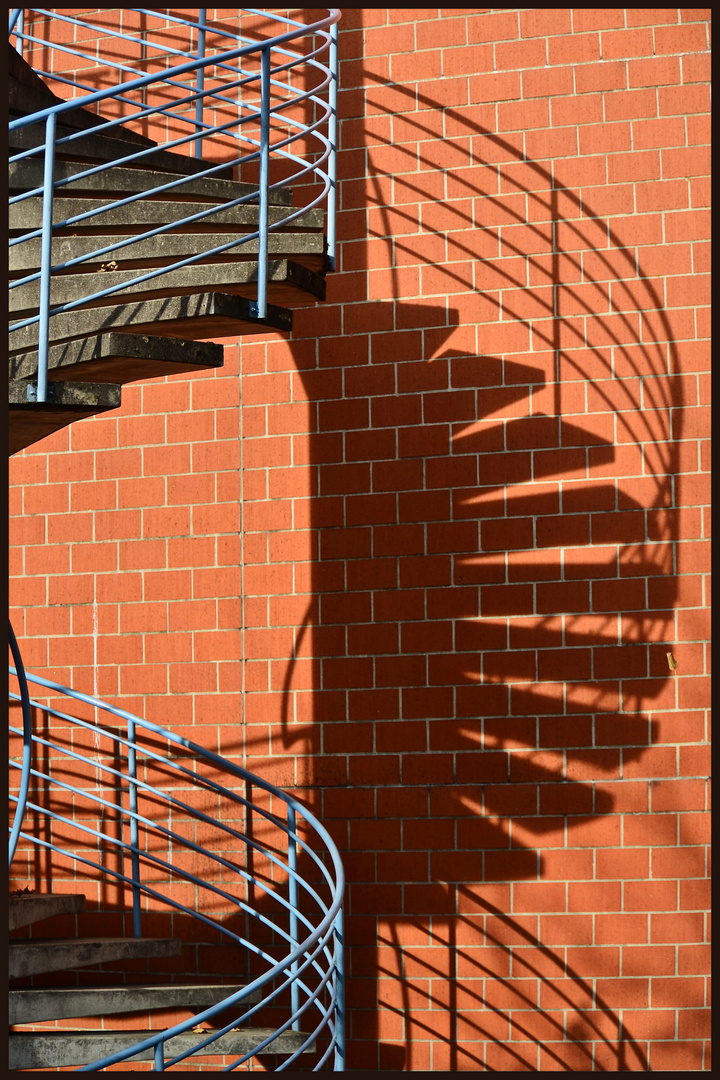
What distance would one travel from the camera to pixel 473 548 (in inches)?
207

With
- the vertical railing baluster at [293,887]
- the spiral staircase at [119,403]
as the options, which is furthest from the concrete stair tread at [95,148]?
the vertical railing baluster at [293,887]

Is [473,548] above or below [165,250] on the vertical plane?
below

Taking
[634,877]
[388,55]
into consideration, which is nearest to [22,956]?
[634,877]

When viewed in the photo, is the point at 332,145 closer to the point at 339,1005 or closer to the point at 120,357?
the point at 120,357

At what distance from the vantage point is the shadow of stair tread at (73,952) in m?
4.32

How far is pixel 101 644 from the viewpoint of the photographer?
5.59m

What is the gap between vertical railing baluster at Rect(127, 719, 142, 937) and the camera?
501 cm

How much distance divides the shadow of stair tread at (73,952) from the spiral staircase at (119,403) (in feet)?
0.04

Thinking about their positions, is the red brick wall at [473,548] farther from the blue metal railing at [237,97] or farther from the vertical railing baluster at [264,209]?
the vertical railing baluster at [264,209]

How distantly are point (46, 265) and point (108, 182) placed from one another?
71 centimetres

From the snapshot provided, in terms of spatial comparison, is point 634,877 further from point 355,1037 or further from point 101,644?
point 101,644

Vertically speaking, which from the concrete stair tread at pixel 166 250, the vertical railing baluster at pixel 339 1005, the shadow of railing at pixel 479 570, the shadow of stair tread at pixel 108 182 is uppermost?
the shadow of stair tread at pixel 108 182

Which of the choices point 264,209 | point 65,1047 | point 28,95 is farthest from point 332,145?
point 65,1047

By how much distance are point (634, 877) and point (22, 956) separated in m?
2.66
